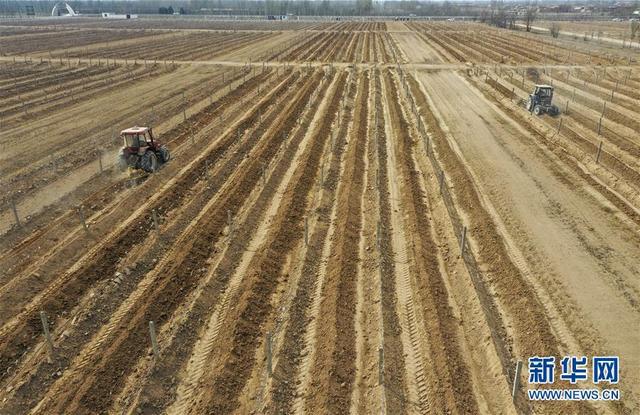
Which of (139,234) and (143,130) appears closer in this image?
(139,234)

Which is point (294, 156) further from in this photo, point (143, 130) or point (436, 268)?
point (436, 268)

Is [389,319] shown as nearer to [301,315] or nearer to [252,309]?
[301,315]

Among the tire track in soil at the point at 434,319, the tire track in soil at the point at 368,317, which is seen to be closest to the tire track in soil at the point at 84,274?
the tire track in soil at the point at 368,317

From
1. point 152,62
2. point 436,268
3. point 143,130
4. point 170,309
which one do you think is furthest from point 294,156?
point 152,62

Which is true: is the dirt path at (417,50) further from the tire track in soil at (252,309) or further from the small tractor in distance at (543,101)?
the tire track in soil at (252,309)

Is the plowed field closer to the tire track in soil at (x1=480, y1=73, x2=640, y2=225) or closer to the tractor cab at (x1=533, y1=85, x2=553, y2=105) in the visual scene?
the tire track in soil at (x1=480, y1=73, x2=640, y2=225)

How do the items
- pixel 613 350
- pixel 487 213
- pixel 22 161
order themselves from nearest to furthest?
pixel 613 350 < pixel 487 213 < pixel 22 161
